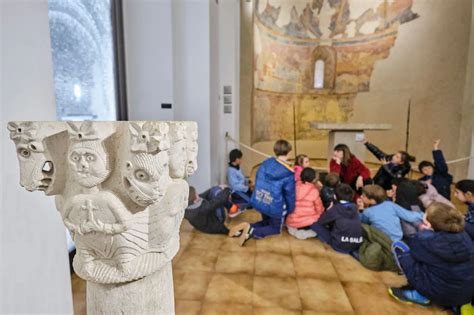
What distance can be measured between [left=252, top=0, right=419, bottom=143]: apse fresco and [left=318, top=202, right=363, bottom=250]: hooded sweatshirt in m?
5.03

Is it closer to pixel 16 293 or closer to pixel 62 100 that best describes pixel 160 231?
pixel 16 293

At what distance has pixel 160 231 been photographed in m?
1.16

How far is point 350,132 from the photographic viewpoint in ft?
15.7

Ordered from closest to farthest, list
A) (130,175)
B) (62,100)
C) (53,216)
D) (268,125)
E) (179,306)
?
1. (130,175)
2. (53,216)
3. (179,306)
4. (62,100)
5. (268,125)

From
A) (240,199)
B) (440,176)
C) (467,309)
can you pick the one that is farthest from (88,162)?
(440,176)

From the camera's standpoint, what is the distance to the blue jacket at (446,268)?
1894 mm

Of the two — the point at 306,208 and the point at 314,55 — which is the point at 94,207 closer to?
the point at 306,208

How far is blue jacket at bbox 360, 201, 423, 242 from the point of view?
269cm

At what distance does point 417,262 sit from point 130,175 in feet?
6.94

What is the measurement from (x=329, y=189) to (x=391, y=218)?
87 cm

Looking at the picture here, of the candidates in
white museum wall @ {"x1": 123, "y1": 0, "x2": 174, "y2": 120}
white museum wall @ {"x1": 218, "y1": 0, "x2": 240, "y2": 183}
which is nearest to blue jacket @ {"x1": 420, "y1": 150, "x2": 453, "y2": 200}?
white museum wall @ {"x1": 218, "y1": 0, "x2": 240, "y2": 183}

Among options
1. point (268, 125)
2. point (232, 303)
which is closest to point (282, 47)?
point (268, 125)

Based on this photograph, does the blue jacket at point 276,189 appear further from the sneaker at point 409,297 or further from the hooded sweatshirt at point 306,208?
the sneaker at point 409,297

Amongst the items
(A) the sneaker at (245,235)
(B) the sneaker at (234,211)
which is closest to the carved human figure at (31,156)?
(A) the sneaker at (245,235)
